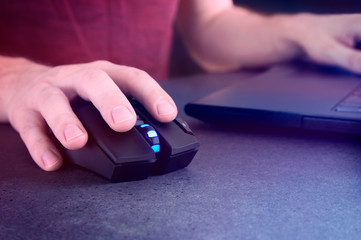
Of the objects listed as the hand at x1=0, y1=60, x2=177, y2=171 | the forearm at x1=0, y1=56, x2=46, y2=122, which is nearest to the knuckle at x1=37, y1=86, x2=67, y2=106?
the hand at x1=0, y1=60, x2=177, y2=171

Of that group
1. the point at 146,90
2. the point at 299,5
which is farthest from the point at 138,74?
the point at 299,5

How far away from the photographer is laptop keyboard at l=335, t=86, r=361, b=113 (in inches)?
17.2

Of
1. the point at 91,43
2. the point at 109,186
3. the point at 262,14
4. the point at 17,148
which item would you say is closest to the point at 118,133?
the point at 109,186

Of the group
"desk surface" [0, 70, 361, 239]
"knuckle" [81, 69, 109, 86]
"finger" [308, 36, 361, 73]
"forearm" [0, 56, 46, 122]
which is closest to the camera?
"desk surface" [0, 70, 361, 239]

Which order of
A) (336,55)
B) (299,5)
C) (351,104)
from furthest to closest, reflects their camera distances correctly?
1. (299,5)
2. (336,55)
3. (351,104)

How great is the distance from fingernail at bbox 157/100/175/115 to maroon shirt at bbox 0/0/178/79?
0.38m

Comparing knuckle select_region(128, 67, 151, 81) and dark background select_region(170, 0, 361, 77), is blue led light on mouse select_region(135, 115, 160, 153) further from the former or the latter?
dark background select_region(170, 0, 361, 77)

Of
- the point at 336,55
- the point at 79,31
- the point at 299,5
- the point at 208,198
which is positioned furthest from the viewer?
the point at 299,5

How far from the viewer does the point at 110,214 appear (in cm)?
28

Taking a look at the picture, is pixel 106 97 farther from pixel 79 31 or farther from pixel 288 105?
pixel 79 31

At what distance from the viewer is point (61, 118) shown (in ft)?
1.13

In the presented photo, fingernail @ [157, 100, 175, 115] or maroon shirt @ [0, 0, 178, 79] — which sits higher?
fingernail @ [157, 100, 175, 115]

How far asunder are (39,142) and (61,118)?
43 millimetres

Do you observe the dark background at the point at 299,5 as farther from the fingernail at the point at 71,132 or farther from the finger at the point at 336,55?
the fingernail at the point at 71,132
